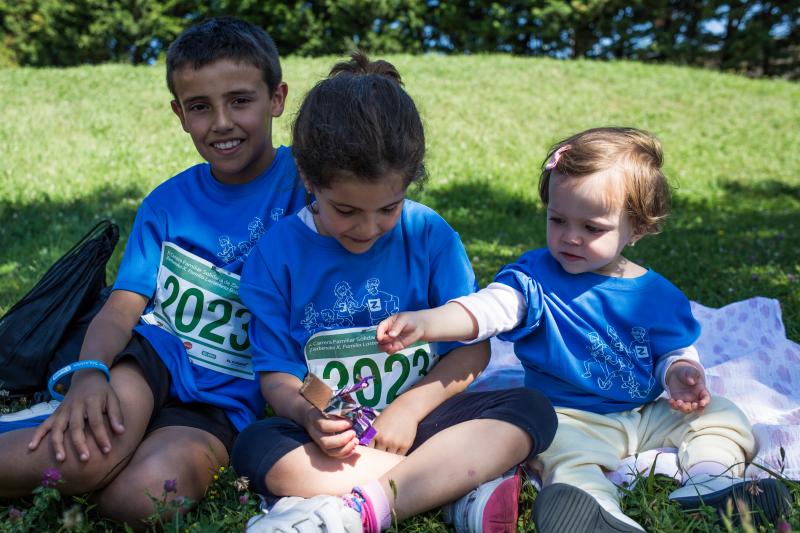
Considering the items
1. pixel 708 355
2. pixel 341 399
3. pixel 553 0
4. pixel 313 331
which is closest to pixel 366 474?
pixel 341 399

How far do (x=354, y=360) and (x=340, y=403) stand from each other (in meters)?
0.34

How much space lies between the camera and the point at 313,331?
2.48 meters

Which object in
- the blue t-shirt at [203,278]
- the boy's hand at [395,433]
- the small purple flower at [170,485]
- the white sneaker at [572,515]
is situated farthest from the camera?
the blue t-shirt at [203,278]

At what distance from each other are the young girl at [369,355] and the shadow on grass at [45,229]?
2.35 meters

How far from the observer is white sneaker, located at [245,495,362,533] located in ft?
6.16

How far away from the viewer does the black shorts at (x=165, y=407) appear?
8.18ft

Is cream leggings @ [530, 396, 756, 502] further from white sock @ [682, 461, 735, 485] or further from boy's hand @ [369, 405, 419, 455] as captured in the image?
boy's hand @ [369, 405, 419, 455]

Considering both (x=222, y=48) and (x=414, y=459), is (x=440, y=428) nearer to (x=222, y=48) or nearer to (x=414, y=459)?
(x=414, y=459)

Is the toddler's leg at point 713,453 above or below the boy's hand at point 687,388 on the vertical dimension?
below

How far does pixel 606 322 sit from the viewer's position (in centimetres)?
263

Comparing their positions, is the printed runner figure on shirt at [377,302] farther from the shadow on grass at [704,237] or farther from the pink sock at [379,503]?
the shadow on grass at [704,237]

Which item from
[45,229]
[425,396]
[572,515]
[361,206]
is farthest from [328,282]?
[45,229]

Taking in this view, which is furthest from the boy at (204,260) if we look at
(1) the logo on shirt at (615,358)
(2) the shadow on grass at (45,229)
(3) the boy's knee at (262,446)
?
(2) the shadow on grass at (45,229)

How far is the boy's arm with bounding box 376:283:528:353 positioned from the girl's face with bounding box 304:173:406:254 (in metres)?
0.28
